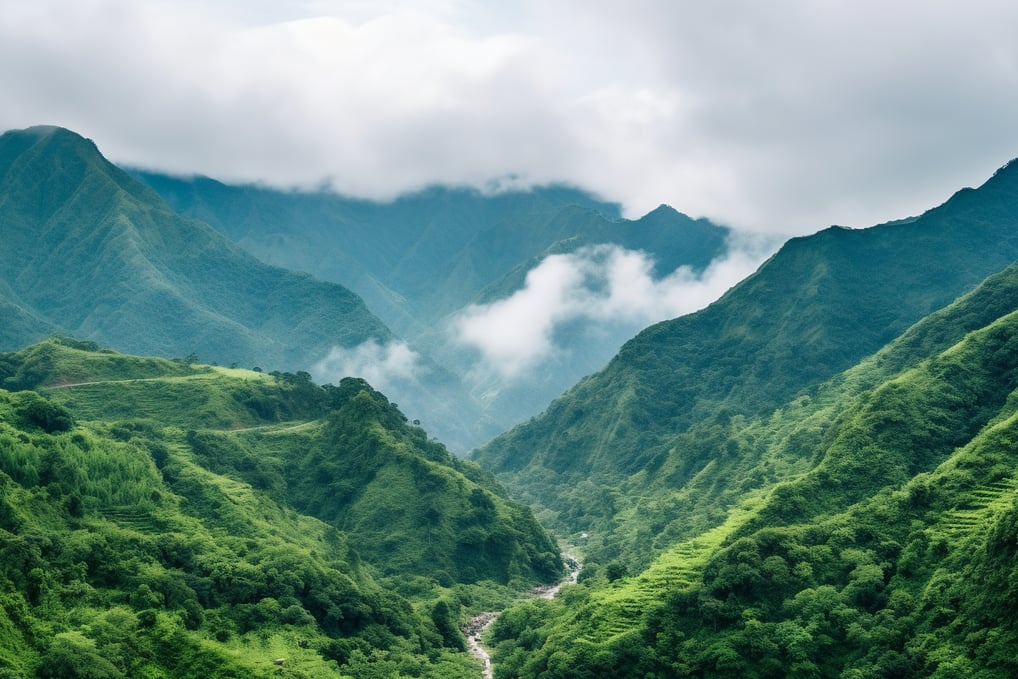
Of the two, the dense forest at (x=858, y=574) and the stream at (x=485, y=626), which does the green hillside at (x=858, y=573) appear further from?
the stream at (x=485, y=626)

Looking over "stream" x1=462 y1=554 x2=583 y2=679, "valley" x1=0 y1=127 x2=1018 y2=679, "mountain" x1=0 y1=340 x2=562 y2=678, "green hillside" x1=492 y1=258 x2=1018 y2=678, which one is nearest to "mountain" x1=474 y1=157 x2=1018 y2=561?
"valley" x1=0 y1=127 x2=1018 y2=679

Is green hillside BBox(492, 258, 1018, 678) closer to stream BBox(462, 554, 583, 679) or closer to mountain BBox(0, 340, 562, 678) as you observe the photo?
stream BBox(462, 554, 583, 679)

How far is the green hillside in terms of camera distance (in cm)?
6050

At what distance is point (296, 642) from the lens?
233 feet

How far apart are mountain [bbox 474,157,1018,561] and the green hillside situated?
59.9 meters

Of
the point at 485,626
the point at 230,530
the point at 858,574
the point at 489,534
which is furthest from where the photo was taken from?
the point at 489,534

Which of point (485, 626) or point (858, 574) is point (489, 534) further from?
point (858, 574)

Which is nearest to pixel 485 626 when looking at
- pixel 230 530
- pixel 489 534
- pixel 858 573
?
pixel 489 534

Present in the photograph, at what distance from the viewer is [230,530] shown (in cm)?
8762

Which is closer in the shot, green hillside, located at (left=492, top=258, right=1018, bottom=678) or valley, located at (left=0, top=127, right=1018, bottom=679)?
green hillside, located at (left=492, top=258, right=1018, bottom=678)

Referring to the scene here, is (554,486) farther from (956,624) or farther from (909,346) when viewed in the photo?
(956,624)

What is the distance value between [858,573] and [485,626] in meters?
40.9

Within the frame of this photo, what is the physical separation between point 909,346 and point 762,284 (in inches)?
2589

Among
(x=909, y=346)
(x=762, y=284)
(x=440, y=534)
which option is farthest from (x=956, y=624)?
(x=762, y=284)
